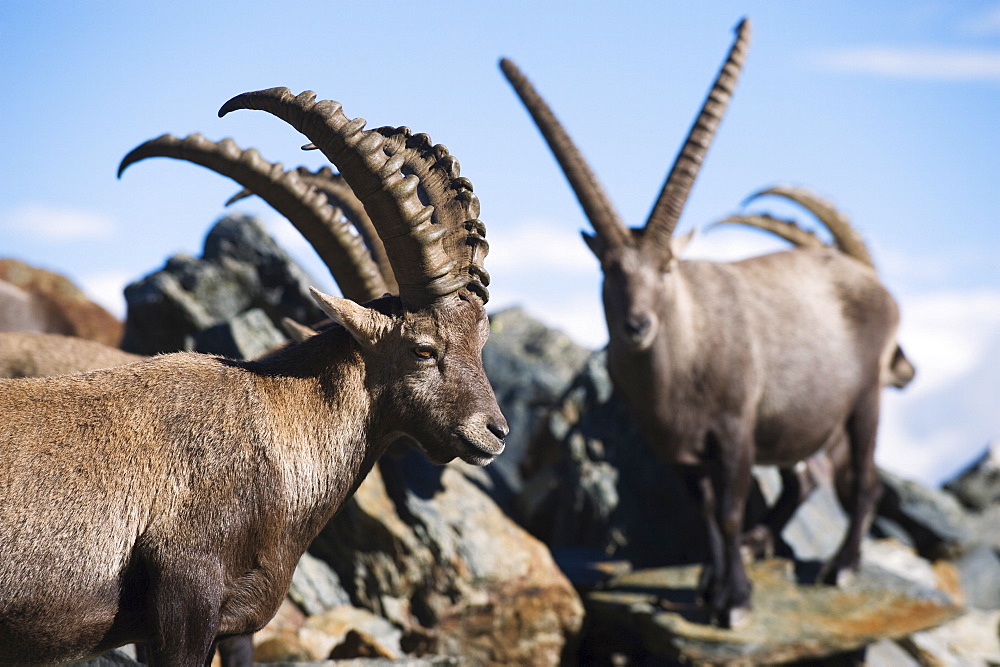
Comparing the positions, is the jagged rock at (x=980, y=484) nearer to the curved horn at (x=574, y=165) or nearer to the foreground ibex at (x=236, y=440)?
the curved horn at (x=574, y=165)

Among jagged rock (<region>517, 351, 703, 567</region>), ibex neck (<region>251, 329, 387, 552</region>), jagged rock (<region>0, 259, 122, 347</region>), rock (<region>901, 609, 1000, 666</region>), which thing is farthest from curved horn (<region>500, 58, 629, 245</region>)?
jagged rock (<region>0, 259, 122, 347</region>)

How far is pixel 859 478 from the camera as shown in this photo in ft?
36.2

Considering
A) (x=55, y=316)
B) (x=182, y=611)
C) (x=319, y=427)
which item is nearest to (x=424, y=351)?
(x=319, y=427)

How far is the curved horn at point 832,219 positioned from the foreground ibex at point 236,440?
8.25m

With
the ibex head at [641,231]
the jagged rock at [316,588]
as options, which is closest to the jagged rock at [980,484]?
the ibex head at [641,231]

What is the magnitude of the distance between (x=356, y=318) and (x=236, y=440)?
786 millimetres

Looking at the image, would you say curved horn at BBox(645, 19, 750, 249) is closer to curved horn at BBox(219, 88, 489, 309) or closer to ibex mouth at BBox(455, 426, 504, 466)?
curved horn at BBox(219, 88, 489, 309)

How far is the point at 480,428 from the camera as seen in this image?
4.82m

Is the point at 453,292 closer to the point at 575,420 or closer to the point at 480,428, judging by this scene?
the point at 480,428

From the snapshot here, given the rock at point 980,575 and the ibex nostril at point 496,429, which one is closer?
the ibex nostril at point 496,429

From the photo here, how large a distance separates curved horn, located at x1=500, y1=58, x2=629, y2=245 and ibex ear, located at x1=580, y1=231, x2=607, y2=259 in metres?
0.06

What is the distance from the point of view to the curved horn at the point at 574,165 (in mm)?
9578

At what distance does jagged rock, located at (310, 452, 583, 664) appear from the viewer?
9602mm

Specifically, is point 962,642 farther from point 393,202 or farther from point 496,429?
point 393,202
